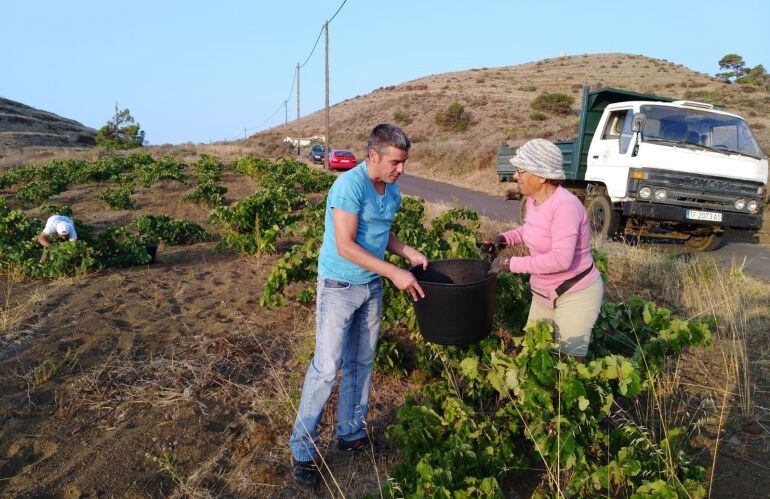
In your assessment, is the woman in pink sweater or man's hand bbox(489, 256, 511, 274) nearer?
the woman in pink sweater

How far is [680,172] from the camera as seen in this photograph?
320 inches

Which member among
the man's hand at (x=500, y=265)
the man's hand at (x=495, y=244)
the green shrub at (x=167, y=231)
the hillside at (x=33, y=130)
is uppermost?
the hillside at (x=33, y=130)

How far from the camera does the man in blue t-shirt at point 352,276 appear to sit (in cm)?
265

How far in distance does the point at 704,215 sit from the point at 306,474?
7915mm

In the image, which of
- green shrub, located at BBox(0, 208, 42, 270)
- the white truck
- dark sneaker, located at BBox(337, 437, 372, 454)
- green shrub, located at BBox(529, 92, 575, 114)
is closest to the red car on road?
the white truck

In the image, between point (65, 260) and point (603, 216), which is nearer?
point (65, 260)

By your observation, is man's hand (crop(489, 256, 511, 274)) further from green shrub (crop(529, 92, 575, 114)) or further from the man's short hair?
green shrub (crop(529, 92, 575, 114))

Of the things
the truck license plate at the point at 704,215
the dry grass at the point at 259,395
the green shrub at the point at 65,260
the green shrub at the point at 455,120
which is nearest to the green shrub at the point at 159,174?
the green shrub at the point at 65,260

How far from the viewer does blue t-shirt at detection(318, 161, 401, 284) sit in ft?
8.71

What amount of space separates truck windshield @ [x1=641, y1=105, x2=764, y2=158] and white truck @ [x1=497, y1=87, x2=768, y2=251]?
0.01 meters

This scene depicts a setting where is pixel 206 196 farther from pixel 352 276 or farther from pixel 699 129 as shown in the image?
pixel 352 276

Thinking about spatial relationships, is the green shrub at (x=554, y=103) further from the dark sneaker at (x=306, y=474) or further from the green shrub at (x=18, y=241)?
the dark sneaker at (x=306, y=474)

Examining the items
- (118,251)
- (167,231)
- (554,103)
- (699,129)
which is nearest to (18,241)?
(118,251)

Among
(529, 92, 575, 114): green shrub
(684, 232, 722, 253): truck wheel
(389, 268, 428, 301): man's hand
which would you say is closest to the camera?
(389, 268, 428, 301): man's hand
